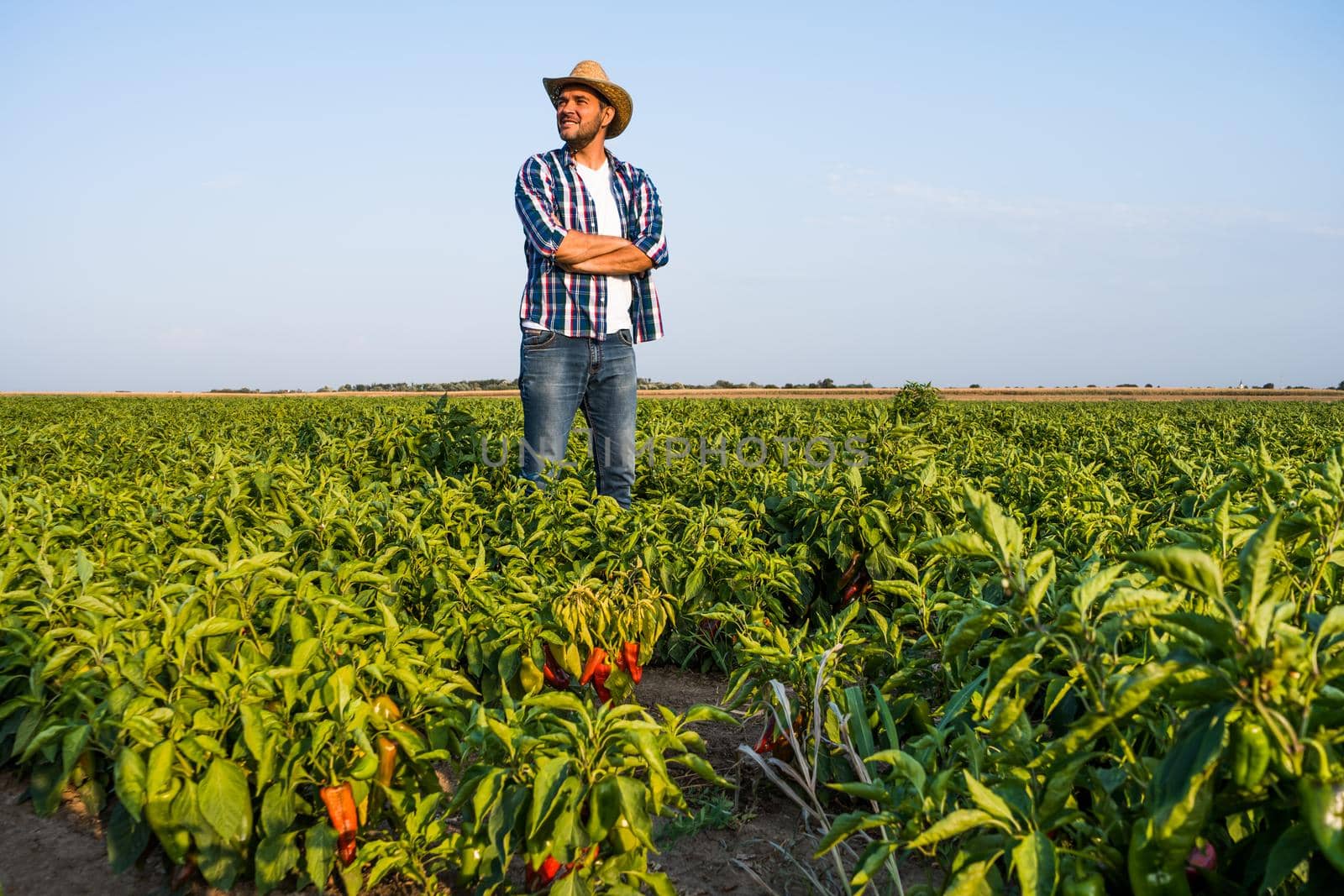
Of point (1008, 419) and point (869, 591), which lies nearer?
point (869, 591)

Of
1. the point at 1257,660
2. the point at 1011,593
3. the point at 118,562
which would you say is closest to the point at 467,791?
the point at 1011,593

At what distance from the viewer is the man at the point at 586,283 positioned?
4324 millimetres

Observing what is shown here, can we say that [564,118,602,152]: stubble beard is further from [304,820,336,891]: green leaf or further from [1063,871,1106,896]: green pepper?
[1063,871,1106,896]: green pepper

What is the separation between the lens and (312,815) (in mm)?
1858

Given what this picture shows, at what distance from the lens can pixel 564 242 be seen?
4258 mm

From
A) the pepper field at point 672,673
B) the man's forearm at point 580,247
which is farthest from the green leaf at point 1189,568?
the man's forearm at point 580,247

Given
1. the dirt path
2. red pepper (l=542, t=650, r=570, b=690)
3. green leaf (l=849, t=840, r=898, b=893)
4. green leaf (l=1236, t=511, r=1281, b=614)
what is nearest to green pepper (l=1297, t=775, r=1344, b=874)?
green leaf (l=1236, t=511, r=1281, b=614)

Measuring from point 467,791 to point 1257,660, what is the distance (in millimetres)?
1206

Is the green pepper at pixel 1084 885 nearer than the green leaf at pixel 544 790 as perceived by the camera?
Yes

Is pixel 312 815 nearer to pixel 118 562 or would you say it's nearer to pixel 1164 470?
pixel 118 562

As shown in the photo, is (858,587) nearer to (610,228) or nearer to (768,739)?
(768,739)

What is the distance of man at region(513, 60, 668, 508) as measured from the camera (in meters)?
4.32

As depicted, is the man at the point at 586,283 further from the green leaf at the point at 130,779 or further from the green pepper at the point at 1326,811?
the green pepper at the point at 1326,811

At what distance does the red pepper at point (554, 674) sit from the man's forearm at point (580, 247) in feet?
7.51
